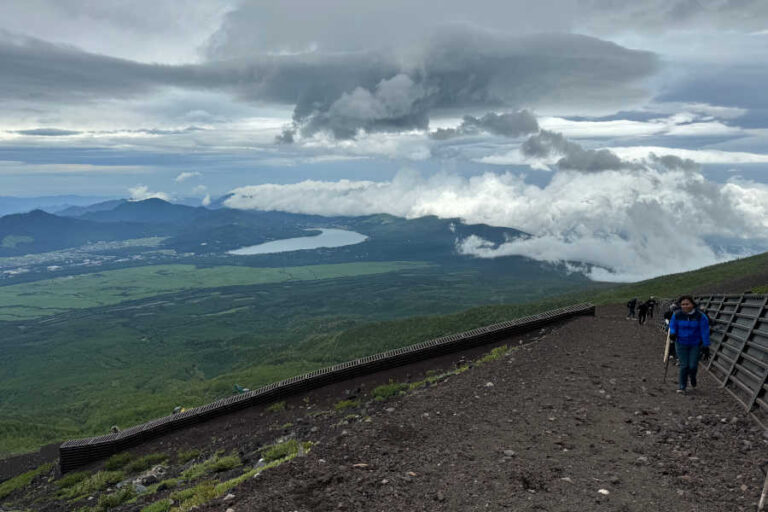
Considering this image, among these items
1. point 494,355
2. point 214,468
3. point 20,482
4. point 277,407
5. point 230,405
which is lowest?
point 20,482

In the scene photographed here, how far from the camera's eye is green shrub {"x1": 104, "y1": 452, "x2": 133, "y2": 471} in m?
20.1

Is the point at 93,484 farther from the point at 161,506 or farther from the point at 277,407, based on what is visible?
the point at 161,506

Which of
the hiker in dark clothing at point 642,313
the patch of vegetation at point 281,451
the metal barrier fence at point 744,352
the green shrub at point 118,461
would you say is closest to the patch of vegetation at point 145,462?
the green shrub at point 118,461

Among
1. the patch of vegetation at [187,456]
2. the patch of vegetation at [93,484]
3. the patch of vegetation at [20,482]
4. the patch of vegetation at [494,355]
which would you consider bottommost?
the patch of vegetation at [20,482]

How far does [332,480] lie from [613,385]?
368 inches

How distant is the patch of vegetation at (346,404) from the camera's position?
1838 centimetres

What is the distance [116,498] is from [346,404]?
7.77 meters

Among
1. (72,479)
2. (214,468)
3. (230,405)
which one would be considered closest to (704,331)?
(214,468)

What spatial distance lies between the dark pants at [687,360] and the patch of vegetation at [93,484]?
61.3 ft

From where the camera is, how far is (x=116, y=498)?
1483 cm

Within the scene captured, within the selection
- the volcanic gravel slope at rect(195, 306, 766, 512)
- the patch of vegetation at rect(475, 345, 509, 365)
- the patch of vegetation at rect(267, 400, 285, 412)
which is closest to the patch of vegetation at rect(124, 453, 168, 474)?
the patch of vegetation at rect(267, 400, 285, 412)

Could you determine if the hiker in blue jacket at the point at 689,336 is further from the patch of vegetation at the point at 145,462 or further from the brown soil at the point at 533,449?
the patch of vegetation at the point at 145,462

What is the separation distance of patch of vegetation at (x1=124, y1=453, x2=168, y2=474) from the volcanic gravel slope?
7.97 meters

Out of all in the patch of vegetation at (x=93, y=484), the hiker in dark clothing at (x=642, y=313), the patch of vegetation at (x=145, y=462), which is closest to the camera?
the patch of vegetation at (x=93, y=484)
